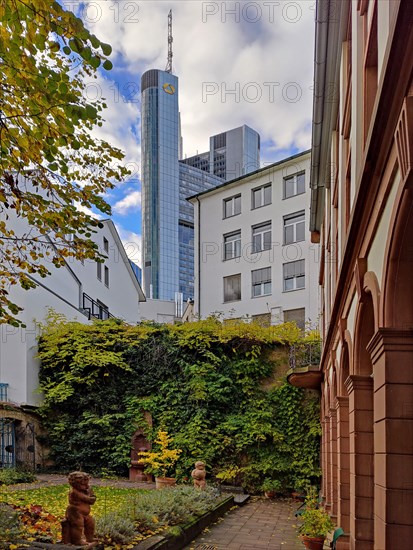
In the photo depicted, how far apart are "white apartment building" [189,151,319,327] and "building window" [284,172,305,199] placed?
50 millimetres

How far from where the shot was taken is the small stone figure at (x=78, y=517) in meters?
6.53

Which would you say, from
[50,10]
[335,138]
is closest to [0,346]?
[335,138]

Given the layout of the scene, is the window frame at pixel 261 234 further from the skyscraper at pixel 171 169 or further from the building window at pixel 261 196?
the skyscraper at pixel 171 169

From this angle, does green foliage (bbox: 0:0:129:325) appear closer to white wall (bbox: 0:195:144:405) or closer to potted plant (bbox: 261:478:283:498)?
white wall (bbox: 0:195:144:405)

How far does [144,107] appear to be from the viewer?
41.3m

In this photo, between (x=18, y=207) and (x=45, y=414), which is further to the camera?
(x=45, y=414)

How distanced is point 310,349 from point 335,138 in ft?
28.6

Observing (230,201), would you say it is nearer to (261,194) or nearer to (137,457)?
(261,194)

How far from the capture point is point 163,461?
1631 cm

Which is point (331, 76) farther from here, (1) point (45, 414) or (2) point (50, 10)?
(1) point (45, 414)

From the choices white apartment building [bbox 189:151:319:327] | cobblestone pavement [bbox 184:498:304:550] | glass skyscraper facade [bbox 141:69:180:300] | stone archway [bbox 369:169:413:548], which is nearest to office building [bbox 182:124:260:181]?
white apartment building [bbox 189:151:319:327]

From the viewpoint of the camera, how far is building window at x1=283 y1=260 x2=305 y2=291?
2697 cm

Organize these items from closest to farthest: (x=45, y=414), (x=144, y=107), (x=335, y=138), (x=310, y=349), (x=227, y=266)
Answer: (x=335, y=138) < (x=310, y=349) < (x=45, y=414) < (x=227, y=266) < (x=144, y=107)

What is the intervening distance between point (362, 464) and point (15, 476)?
11655 millimetres
